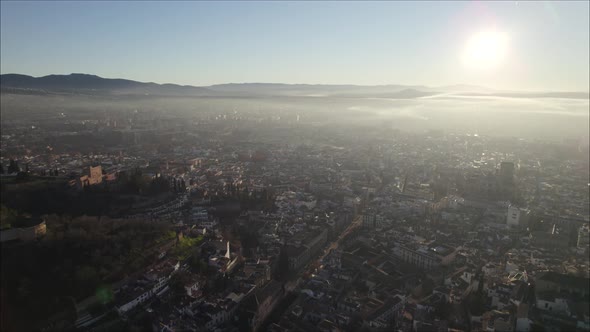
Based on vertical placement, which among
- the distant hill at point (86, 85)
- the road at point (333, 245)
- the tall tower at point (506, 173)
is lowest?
the road at point (333, 245)

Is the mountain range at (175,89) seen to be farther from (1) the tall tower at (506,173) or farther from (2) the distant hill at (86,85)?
(1) the tall tower at (506,173)

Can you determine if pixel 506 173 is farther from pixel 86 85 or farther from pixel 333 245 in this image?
pixel 86 85

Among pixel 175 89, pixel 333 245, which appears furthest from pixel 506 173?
pixel 175 89

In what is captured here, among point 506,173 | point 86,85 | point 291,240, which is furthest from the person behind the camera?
point 86,85

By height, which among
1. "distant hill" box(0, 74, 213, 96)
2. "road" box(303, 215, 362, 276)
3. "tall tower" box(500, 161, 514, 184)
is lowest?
"road" box(303, 215, 362, 276)

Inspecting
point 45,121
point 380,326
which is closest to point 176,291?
point 380,326

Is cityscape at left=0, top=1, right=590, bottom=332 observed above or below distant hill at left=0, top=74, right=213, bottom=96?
below

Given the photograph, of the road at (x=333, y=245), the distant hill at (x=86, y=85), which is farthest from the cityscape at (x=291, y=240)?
the distant hill at (x=86, y=85)

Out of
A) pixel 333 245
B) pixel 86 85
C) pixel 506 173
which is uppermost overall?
pixel 86 85

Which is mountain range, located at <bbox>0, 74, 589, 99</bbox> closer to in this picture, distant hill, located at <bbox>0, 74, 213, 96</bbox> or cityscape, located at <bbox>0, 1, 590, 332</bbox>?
distant hill, located at <bbox>0, 74, 213, 96</bbox>

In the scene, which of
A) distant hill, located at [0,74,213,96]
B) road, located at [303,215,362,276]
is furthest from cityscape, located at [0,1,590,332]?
distant hill, located at [0,74,213,96]

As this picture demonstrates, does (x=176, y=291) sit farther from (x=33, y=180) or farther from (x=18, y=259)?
(x=33, y=180)
